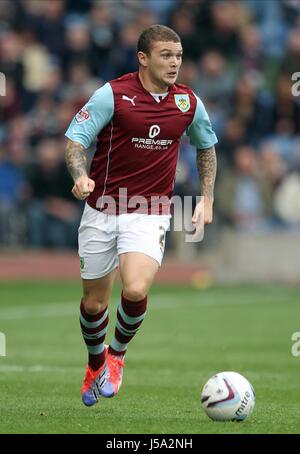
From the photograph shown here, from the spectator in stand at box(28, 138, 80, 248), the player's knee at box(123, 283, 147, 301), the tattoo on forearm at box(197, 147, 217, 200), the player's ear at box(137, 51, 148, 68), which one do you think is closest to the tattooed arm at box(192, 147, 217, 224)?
the tattoo on forearm at box(197, 147, 217, 200)

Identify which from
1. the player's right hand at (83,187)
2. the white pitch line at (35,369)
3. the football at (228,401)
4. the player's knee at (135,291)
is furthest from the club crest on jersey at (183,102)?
the white pitch line at (35,369)

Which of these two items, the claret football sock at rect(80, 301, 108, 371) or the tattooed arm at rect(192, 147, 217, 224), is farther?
the tattooed arm at rect(192, 147, 217, 224)

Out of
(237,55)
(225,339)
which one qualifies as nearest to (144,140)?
(225,339)

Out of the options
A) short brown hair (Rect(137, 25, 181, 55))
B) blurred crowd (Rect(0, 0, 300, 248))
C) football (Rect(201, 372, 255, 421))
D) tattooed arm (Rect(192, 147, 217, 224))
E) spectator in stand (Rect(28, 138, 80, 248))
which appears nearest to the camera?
football (Rect(201, 372, 255, 421))

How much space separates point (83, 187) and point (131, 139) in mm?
806

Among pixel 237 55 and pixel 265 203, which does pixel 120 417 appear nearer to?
pixel 265 203

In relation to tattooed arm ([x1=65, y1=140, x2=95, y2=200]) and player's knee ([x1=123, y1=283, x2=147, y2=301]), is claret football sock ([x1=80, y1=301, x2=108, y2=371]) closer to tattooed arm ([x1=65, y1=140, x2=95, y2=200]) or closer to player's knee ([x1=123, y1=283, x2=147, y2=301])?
player's knee ([x1=123, y1=283, x2=147, y2=301])

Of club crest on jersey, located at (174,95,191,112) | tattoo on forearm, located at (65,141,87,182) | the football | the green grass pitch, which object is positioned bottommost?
the green grass pitch

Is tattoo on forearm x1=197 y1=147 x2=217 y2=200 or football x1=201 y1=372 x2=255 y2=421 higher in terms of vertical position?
tattoo on forearm x1=197 y1=147 x2=217 y2=200

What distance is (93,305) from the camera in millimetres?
8570

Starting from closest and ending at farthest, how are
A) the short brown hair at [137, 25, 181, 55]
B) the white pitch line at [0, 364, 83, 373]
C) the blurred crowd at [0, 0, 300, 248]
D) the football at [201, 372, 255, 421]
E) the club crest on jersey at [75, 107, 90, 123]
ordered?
the football at [201, 372, 255, 421], the club crest on jersey at [75, 107, 90, 123], the short brown hair at [137, 25, 181, 55], the white pitch line at [0, 364, 83, 373], the blurred crowd at [0, 0, 300, 248]

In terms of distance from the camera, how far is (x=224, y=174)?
2003 centimetres

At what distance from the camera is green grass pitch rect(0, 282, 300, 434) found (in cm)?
772

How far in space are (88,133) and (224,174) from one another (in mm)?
11810
